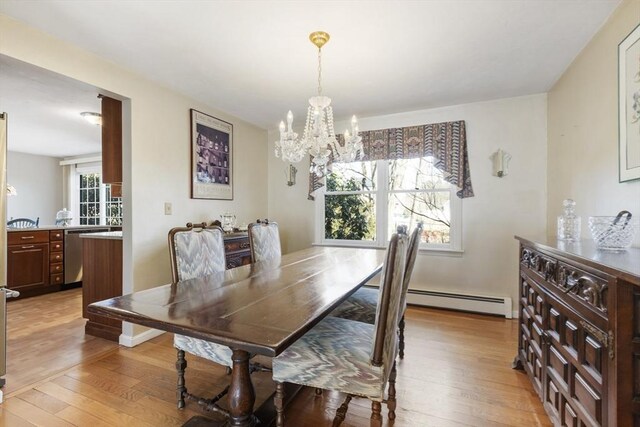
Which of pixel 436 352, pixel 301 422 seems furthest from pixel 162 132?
pixel 436 352

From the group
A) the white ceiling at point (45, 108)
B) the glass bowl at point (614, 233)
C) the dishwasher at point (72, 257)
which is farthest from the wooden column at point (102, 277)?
the glass bowl at point (614, 233)

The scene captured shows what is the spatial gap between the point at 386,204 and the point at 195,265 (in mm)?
2556

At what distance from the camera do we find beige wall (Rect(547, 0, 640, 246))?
181 centimetres

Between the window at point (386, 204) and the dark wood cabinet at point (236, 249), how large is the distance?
45.1 inches

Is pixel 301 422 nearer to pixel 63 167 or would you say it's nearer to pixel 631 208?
pixel 631 208

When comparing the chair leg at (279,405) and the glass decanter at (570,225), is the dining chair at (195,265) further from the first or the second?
the glass decanter at (570,225)

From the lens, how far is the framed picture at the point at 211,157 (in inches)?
129

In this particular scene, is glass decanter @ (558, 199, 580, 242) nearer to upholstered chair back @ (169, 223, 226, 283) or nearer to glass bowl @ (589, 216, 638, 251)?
glass bowl @ (589, 216, 638, 251)

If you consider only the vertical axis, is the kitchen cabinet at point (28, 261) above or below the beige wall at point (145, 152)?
below

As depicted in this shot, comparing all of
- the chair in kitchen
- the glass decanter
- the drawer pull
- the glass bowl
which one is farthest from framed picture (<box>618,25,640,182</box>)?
the chair in kitchen

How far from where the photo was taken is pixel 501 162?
10.6 feet

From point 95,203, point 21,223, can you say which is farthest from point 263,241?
point 21,223

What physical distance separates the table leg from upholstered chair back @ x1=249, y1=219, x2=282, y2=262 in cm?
135

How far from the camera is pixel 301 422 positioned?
1649mm
